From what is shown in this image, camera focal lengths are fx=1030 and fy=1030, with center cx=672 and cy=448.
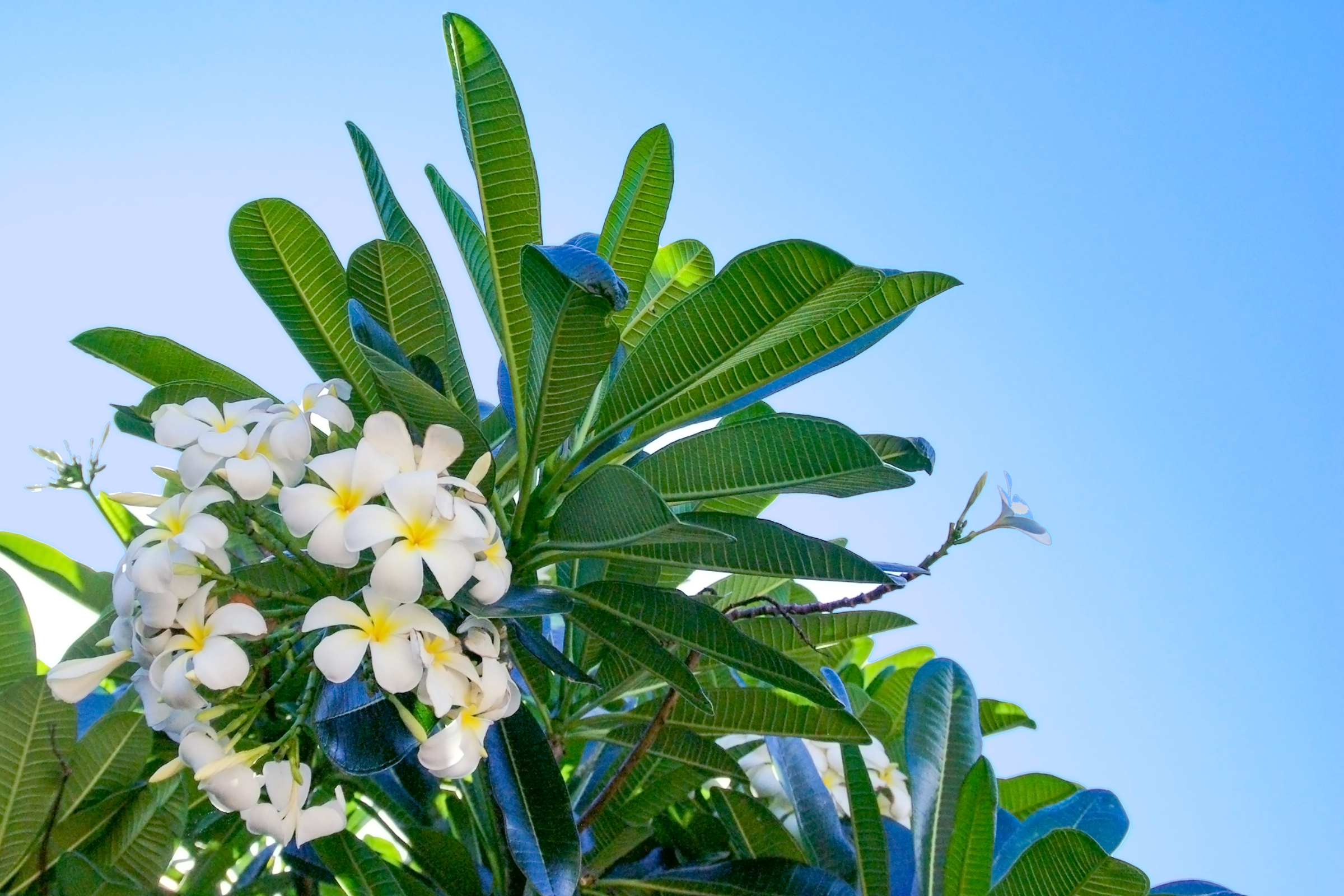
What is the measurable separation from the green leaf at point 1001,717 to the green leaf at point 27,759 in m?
1.43

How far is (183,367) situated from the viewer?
129 cm

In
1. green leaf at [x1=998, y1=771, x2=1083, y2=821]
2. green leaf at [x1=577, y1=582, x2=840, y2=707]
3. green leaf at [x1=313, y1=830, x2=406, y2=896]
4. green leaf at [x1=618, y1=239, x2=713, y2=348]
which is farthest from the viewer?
green leaf at [x1=998, y1=771, x2=1083, y2=821]

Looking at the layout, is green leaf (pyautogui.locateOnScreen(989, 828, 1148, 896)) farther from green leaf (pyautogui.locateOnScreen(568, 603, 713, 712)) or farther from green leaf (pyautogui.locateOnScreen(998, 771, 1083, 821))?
green leaf (pyautogui.locateOnScreen(998, 771, 1083, 821))

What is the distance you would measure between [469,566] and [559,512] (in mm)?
177

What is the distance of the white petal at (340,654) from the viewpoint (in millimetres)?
883

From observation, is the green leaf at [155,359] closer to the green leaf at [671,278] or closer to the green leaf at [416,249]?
the green leaf at [416,249]

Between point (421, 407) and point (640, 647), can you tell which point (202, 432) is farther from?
point (640, 647)

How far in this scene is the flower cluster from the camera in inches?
35.8

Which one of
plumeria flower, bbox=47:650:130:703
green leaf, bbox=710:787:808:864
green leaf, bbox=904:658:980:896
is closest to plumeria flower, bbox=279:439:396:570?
plumeria flower, bbox=47:650:130:703

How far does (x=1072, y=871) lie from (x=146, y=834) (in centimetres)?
107

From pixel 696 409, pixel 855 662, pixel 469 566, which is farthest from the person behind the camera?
pixel 855 662

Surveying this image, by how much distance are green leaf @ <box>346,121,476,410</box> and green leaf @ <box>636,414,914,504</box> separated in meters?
0.26

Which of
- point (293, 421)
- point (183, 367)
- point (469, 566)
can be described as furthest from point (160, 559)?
point (183, 367)

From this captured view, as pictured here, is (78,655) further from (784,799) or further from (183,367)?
(784,799)
